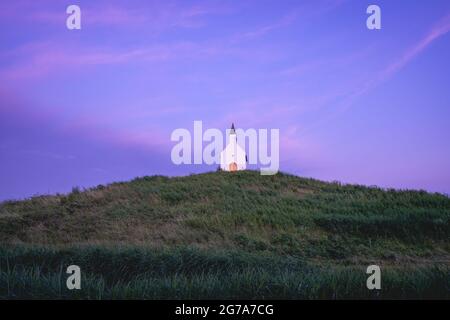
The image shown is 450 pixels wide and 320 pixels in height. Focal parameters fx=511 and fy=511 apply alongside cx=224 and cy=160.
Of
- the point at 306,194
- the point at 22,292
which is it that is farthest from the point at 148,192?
the point at 22,292

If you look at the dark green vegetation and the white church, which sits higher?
the white church

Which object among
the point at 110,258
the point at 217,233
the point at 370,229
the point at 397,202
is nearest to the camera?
the point at 110,258

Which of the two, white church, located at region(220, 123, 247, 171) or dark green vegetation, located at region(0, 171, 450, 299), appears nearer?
dark green vegetation, located at region(0, 171, 450, 299)

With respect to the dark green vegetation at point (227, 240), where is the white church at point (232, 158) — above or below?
above

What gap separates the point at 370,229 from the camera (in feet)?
73.0

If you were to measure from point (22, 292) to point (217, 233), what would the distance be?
1446cm

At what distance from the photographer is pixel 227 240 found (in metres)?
19.5

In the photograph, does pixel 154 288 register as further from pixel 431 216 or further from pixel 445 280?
pixel 431 216

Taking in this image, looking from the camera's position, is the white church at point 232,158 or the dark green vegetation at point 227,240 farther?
the white church at point 232,158

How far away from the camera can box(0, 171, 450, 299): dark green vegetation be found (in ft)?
22.2

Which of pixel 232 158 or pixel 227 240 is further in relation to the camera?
pixel 232 158

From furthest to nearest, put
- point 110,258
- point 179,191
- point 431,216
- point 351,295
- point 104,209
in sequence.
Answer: point 179,191 → point 104,209 → point 431,216 → point 110,258 → point 351,295

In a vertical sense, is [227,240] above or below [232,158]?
below

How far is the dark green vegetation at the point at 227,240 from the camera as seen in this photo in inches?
267
